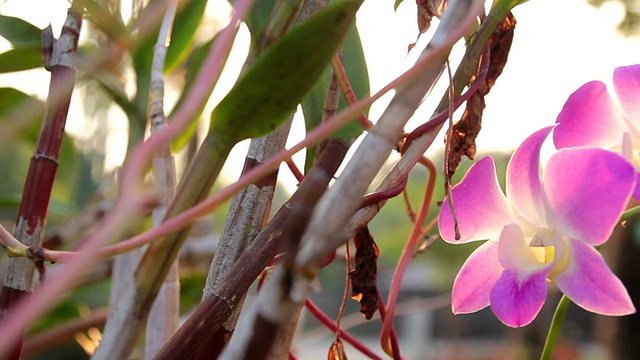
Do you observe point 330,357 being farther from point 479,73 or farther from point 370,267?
point 479,73

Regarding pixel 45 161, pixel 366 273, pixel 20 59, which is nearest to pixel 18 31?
pixel 20 59

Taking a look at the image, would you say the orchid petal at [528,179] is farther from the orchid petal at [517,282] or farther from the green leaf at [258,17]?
the green leaf at [258,17]

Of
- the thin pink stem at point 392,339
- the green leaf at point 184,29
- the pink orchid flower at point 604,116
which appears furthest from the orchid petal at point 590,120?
the green leaf at point 184,29

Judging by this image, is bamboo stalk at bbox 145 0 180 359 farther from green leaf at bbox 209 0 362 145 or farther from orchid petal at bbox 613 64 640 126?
orchid petal at bbox 613 64 640 126

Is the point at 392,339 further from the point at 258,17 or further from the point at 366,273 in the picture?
the point at 258,17

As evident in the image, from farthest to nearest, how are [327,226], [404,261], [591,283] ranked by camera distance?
[404,261] → [591,283] → [327,226]

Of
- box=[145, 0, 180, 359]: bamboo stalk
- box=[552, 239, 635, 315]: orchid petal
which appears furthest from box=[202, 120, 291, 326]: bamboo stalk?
box=[552, 239, 635, 315]: orchid petal
